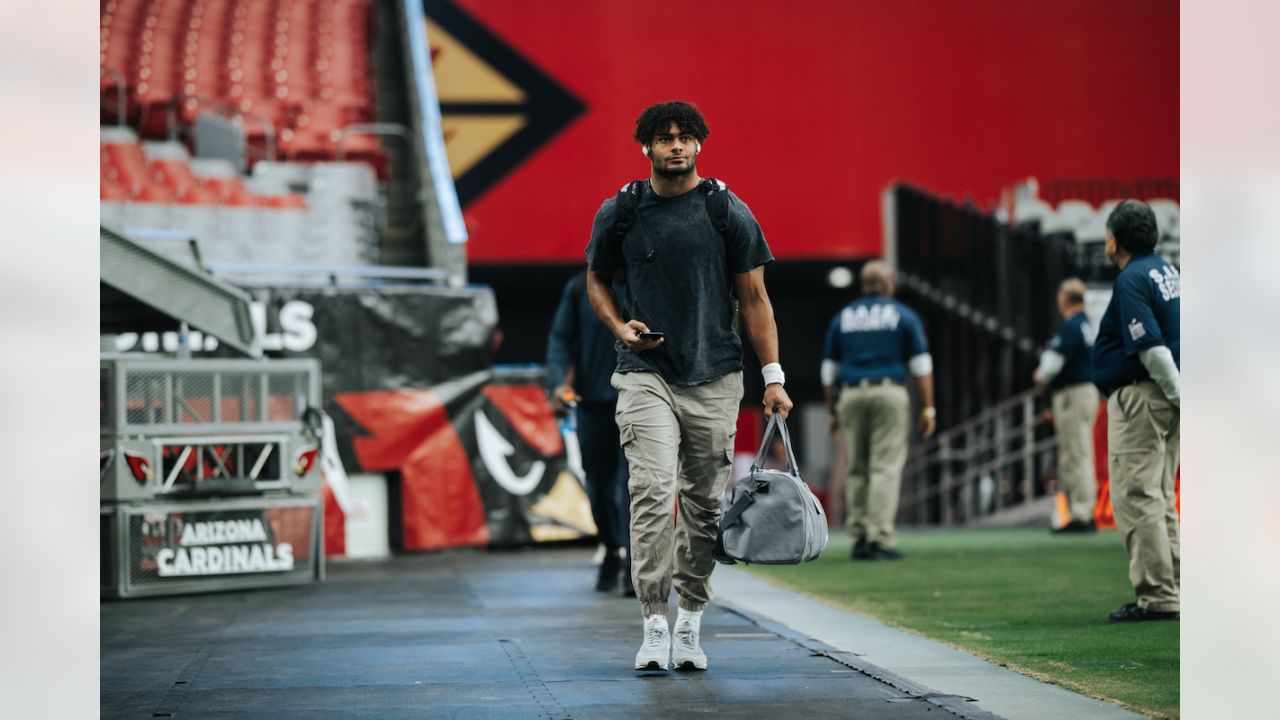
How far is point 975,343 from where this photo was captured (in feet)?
60.8

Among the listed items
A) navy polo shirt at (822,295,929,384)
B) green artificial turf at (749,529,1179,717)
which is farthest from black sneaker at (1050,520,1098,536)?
navy polo shirt at (822,295,929,384)

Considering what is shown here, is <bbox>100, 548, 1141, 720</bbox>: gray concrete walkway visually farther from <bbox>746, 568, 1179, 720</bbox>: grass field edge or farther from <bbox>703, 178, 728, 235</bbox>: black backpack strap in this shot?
<bbox>703, 178, 728, 235</bbox>: black backpack strap

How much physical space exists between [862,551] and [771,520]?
17.9 ft

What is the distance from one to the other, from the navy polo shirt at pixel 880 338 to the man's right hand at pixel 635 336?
4.94 meters

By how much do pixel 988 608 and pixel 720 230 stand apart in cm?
288

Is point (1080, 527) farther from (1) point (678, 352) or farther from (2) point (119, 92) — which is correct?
(2) point (119, 92)

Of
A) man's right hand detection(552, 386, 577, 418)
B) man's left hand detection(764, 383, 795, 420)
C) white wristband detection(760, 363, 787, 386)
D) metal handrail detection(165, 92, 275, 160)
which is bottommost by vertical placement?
man's right hand detection(552, 386, 577, 418)

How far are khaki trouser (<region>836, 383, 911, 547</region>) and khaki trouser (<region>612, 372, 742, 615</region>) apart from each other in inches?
190

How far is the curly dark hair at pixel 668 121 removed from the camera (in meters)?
5.41

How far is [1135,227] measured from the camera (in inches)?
265

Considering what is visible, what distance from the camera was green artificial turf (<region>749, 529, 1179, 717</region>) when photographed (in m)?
5.44

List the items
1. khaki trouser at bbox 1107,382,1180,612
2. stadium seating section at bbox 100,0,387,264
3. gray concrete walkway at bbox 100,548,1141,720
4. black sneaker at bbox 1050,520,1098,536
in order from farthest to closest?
1. stadium seating section at bbox 100,0,387,264
2. black sneaker at bbox 1050,520,1098,536
3. khaki trouser at bbox 1107,382,1180,612
4. gray concrete walkway at bbox 100,548,1141,720

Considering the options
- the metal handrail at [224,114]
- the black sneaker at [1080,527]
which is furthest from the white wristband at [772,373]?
the metal handrail at [224,114]
